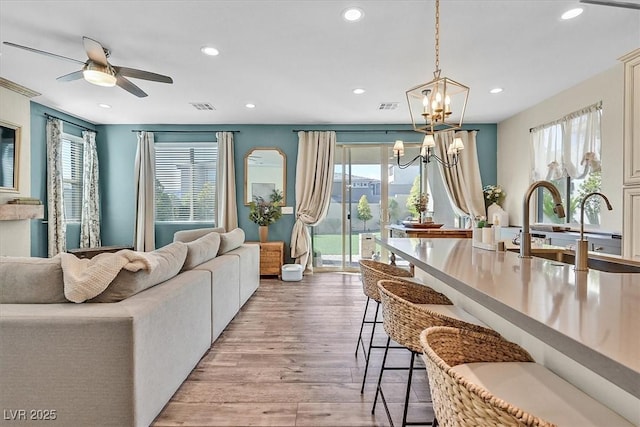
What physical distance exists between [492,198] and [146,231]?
6.15 m

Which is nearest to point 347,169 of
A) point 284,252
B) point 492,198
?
point 284,252

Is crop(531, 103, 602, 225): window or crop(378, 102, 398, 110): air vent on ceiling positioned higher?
crop(378, 102, 398, 110): air vent on ceiling

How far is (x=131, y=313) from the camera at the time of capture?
1.51 m

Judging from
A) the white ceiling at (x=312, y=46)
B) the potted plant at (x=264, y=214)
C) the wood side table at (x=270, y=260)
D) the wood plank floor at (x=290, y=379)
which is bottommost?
the wood plank floor at (x=290, y=379)

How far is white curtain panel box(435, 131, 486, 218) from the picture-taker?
5551 millimetres

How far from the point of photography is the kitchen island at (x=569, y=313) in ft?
1.82

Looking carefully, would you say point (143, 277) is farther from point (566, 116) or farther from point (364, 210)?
point (566, 116)

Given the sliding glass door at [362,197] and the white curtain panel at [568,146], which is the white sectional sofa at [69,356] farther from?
the white curtain panel at [568,146]

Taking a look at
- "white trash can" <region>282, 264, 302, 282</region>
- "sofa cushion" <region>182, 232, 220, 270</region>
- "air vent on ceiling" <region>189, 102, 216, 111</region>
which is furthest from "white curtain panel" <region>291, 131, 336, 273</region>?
"sofa cushion" <region>182, 232, 220, 270</region>

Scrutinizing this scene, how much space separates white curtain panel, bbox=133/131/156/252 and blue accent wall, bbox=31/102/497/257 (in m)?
0.19

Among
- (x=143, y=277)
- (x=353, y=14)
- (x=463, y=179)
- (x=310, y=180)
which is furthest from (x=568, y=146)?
(x=143, y=277)

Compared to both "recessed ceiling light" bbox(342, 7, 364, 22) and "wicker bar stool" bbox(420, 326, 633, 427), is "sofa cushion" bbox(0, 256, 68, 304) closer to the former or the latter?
"wicker bar stool" bbox(420, 326, 633, 427)

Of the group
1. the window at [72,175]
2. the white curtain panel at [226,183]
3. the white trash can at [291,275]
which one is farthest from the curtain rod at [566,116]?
the window at [72,175]

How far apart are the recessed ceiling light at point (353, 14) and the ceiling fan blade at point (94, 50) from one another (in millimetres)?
2044
